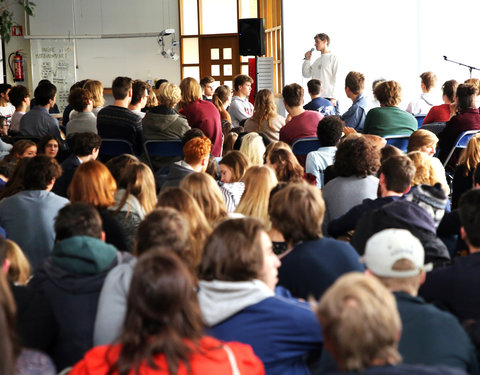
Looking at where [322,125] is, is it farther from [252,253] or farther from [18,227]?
[252,253]

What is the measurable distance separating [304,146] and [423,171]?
190 centimetres

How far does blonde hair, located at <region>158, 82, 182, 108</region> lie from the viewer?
241 inches

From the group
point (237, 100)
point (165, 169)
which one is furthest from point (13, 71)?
point (165, 169)

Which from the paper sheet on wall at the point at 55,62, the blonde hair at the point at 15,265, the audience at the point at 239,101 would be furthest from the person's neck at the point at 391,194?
the paper sheet on wall at the point at 55,62

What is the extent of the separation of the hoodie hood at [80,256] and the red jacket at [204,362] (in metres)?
0.62

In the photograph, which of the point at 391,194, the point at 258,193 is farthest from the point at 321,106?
the point at 391,194

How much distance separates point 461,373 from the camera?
5.10 feet

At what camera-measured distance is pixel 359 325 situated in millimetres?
1484

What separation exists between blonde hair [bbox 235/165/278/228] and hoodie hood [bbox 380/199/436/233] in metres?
0.81

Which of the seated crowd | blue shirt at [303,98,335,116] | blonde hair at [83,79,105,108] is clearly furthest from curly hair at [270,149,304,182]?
blue shirt at [303,98,335,116]

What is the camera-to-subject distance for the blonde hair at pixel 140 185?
3.81m

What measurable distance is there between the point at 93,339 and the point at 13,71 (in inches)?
546

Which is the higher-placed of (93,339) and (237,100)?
(237,100)

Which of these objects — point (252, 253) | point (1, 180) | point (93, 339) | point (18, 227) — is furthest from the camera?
point (1, 180)
